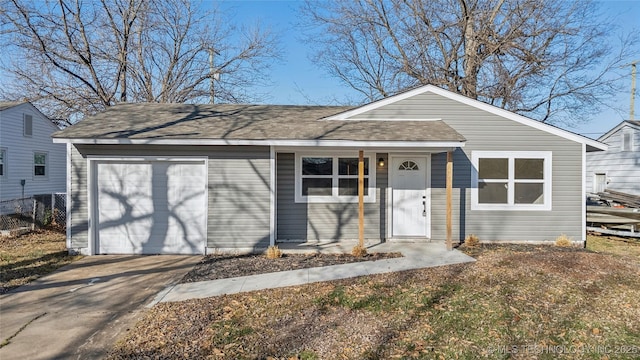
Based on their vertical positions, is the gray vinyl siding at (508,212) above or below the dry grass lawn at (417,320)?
above

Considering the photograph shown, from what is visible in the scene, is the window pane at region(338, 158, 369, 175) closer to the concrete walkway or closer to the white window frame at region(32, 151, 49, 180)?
the concrete walkway

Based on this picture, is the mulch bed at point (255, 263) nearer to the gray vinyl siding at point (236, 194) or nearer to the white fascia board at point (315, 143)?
the gray vinyl siding at point (236, 194)

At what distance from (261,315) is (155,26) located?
1855cm

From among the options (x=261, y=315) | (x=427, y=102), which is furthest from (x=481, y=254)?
(x=261, y=315)

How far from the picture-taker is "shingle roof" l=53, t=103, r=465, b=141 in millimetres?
7734

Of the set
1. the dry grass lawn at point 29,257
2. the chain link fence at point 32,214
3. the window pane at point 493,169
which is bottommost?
the dry grass lawn at point 29,257

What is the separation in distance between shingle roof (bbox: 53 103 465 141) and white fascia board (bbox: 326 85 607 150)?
423mm

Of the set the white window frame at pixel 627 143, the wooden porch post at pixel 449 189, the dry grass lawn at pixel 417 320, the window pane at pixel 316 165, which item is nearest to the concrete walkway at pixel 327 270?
the wooden porch post at pixel 449 189

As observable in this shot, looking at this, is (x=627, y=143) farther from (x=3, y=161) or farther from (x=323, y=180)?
(x=3, y=161)

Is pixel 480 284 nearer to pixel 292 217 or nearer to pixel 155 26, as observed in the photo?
pixel 292 217

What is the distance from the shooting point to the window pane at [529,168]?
29.1ft

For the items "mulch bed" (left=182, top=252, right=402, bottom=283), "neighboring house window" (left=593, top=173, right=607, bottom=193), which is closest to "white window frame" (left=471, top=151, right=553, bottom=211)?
"mulch bed" (left=182, top=252, right=402, bottom=283)

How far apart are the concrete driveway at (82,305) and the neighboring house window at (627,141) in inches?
770

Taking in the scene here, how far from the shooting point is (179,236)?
8094 millimetres
